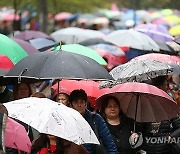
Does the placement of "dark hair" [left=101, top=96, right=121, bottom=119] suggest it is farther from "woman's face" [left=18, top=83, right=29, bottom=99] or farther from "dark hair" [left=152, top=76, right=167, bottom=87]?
"dark hair" [left=152, top=76, right=167, bottom=87]

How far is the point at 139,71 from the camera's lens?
9.29 meters

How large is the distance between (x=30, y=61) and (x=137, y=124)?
165 centimetres

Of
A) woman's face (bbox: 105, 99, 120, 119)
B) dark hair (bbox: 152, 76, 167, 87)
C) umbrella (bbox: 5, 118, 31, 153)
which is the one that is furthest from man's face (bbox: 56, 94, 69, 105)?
umbrella (bbox: 5, 118, 31, 153)

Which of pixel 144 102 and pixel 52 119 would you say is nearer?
pixel 52 119

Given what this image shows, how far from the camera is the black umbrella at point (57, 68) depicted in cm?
815

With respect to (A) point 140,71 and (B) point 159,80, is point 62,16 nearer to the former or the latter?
(B) point 159,80

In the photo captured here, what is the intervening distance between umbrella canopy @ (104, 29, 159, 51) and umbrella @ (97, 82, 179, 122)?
205 inches

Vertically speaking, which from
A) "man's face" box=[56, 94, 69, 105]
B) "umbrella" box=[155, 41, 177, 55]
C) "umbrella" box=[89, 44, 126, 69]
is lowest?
"man's face" box=[56, 94, 69, 105]

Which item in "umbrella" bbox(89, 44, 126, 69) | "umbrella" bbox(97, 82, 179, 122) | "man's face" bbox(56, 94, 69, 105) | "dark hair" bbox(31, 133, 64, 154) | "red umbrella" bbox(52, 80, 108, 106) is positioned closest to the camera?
"dark hair" bbox(31, 133, 64, 154)

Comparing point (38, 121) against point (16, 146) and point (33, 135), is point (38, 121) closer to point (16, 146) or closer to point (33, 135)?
point (16, 146)

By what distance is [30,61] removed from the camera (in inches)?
335

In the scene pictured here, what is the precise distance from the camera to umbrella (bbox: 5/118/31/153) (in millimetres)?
6598

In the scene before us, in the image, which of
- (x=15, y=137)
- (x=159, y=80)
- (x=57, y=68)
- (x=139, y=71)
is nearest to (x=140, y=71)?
(x=139, y=71)

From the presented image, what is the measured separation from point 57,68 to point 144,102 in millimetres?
1359
